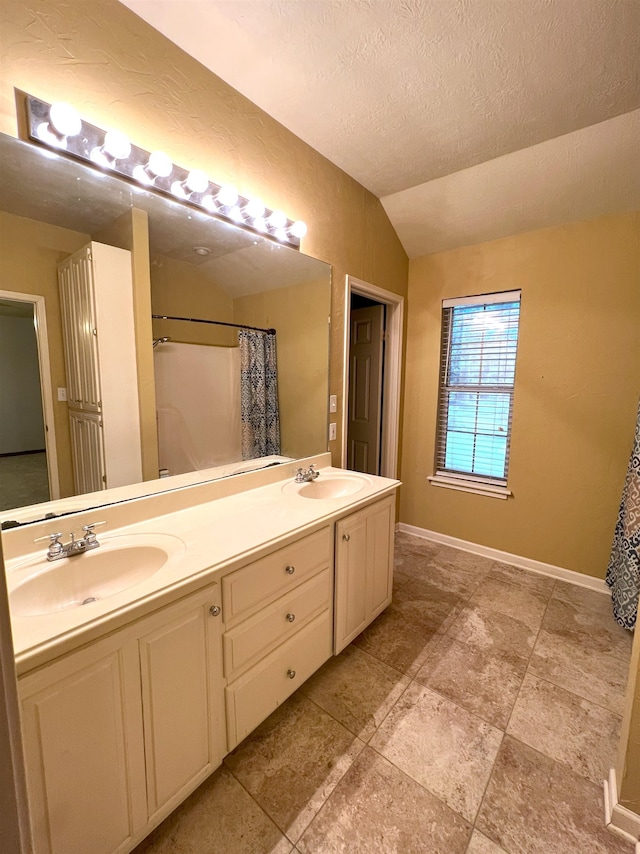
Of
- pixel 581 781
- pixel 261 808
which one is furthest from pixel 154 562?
pixel 581 781

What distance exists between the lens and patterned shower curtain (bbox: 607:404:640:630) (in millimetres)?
1877

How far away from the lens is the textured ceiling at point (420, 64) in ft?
4.09

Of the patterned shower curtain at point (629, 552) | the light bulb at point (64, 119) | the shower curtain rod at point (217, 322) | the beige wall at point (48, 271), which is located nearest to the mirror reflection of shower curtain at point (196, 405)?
the shower curtain rod at point (217, 322)

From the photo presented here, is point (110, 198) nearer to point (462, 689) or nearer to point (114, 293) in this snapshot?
point (114, 293)

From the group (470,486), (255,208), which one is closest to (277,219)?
(255,208)

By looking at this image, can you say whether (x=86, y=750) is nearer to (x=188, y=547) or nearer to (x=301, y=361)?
(x=188, y=547)

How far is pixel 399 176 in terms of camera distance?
2191 mm

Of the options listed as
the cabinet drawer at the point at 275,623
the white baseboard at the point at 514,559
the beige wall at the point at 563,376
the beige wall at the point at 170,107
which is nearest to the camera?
the beige wall at the point at 170,107

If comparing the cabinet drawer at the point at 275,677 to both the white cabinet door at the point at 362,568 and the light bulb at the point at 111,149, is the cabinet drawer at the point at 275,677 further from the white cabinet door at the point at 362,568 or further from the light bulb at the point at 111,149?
the light bulb at the point at 111,149

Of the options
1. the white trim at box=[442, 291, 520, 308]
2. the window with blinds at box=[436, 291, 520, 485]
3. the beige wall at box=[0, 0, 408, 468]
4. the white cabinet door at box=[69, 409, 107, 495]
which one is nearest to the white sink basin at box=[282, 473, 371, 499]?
the beige wall at box=[0, 0, 408, 468]

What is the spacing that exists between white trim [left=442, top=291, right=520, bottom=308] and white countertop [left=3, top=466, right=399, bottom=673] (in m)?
1.62

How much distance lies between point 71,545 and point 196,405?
0.71 metres

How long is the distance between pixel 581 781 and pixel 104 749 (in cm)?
153

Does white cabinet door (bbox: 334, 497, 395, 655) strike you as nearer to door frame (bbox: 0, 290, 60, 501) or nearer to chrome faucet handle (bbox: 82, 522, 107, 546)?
chrome faucet handle (bbox: 82, 522, 107, 546)
